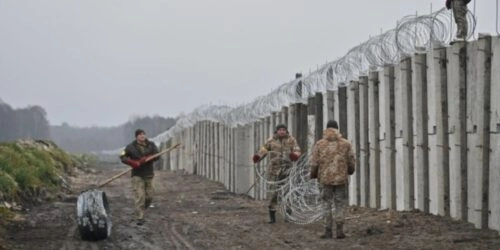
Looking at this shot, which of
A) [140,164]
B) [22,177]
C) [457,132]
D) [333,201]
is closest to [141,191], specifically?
[140,164]

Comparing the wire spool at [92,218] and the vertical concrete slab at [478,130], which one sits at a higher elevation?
the vertical concrete slab at [478,130]

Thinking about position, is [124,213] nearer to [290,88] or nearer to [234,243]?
[290,88]

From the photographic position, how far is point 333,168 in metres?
11.9

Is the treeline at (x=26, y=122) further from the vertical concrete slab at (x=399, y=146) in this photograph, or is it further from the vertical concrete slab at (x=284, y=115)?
the vertical concrete slab at (x=399, y=146)

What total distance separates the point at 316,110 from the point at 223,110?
1101cm

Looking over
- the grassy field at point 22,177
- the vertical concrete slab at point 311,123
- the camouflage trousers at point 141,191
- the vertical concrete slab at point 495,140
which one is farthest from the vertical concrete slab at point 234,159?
the vertical concrete slab at point 495,140

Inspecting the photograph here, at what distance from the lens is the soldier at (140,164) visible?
15359 millimetres

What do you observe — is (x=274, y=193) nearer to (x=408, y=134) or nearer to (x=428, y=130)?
(x=408, y=134)

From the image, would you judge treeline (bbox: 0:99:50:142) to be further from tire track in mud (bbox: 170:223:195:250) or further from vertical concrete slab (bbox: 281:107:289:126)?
tire track in mud (bbox: 170:223:195:250)

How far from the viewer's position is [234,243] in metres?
11.9

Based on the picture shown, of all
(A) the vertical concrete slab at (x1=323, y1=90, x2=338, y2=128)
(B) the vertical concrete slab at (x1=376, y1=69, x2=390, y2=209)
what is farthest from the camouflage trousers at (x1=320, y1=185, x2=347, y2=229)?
(A) the vertical concrete slab at (x1=323, y1=90, x2=338, y2=128)

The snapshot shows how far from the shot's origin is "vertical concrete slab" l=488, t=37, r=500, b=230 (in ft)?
34.6

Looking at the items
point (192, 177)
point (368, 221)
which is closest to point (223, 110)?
point (192, 177)

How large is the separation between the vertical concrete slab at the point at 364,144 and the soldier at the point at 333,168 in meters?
3.37
